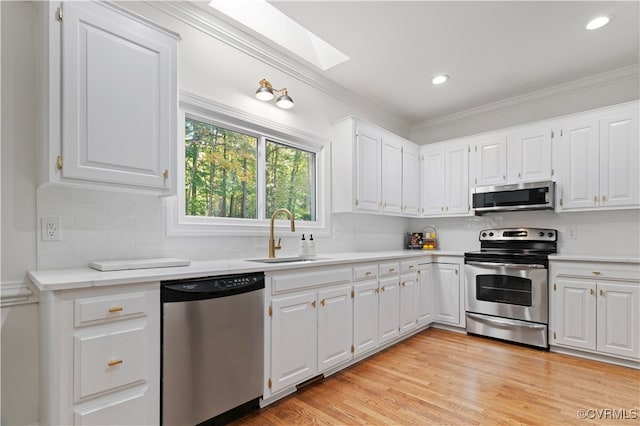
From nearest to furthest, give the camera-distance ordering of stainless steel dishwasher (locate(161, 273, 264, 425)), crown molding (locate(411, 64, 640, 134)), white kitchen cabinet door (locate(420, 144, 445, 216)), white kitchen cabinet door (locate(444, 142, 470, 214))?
stainless steel dishwasher (locate(161, 273, 264, 425))
crown molding (locate(411, 64, 640, 134))
white kitchen cabinet door (locate(444, 142, 470, 214))
white kitchen cabinet door (locate(420, 144, 445, 216))

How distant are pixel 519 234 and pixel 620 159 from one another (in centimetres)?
117

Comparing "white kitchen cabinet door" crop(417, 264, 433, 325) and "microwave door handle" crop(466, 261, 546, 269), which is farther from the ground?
"microwave door handle" crop(466, 261, 546, 269)

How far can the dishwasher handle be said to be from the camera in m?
1.75

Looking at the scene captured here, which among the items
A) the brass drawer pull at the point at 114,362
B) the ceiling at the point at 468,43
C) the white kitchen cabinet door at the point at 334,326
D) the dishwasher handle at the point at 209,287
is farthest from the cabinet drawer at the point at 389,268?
the brass drawer pull at the point at 114,362

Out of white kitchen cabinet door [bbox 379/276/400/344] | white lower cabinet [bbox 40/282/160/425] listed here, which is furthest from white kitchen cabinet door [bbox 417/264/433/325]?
white lower cabinet [bbox 40/282/160/425]

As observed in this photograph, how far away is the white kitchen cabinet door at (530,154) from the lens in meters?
3.65

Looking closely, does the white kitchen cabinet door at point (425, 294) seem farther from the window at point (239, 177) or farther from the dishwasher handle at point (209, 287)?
the dishwasher handle at point (209, 287)

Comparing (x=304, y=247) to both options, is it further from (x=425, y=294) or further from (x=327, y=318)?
(x=425, y=294)

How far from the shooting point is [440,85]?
3818mm

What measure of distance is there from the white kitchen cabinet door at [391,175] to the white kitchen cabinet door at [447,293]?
89 cm

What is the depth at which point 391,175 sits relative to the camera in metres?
4.09

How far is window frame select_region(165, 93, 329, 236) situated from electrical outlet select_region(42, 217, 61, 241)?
1.97 feet

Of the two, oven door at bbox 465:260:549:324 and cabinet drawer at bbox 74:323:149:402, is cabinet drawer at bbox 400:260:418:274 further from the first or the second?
cabinet drawer at bbox 74:323:149:402

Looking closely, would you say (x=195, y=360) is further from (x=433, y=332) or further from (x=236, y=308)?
(x=433, y=332)
